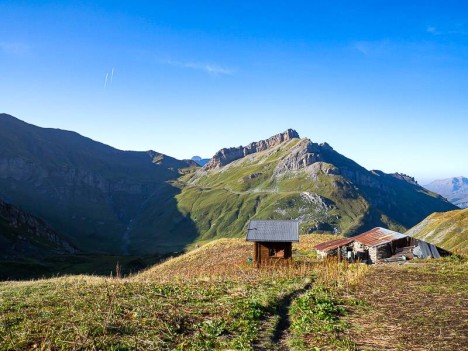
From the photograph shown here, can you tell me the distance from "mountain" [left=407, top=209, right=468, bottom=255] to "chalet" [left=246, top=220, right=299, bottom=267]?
4774 cm

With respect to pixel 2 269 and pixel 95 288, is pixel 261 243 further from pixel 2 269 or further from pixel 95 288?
pixel 2 269

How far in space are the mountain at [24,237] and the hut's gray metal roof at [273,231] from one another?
73209 mm

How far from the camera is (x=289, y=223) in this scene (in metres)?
42.5

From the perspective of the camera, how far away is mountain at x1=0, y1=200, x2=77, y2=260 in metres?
97.7

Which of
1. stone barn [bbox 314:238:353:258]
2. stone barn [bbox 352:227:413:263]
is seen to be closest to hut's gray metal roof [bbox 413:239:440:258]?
stone barn [bbox 352:227:413:263]

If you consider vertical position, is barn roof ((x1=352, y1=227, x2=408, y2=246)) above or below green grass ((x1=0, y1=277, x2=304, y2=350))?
above

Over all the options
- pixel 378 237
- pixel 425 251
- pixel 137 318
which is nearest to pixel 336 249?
pixel 378 237

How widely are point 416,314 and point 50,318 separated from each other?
14.9 m

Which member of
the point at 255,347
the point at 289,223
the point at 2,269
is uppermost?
the point at 289,223

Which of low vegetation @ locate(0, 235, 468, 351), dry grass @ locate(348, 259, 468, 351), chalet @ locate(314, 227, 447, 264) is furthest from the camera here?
chalet @ locate(314, 227, 447, 264)

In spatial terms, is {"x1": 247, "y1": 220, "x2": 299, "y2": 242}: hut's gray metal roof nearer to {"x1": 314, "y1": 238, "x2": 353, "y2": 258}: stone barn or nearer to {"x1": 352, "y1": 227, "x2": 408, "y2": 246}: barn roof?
{"x1": 314, "y1": 238, "x2": 353, "y2": 258}: stone barn

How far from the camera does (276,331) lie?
13.9m

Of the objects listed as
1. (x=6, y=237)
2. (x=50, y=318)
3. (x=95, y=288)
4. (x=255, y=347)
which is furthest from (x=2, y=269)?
(x=255, y=347)

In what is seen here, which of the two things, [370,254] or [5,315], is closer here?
[5,315]
